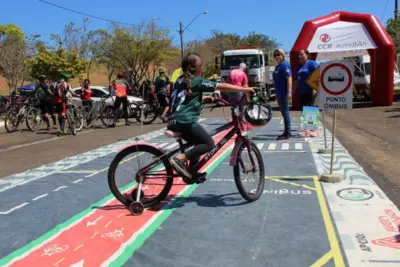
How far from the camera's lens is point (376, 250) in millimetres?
3518

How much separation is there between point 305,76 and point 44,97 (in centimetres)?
861

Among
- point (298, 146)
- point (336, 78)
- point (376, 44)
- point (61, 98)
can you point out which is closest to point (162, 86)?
point (61, 98)

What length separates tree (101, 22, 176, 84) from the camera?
138 ft

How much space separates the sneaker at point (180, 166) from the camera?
457 centimetres

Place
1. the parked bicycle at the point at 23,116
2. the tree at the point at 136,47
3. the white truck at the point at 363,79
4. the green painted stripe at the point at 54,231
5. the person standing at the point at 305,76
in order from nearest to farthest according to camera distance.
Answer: the green painted stripe at the point at 54,231 < the person standing at the point at 305,76 < the parked bicycle at the point at 23,116 < the white truck at the point at 363,79 < the tree at the point at 136,47

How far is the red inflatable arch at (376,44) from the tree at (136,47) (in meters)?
25.2

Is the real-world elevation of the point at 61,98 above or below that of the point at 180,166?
above

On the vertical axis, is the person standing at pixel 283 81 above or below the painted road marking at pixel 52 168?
above

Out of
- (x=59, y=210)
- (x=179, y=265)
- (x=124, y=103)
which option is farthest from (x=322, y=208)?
(x=124, y=103)

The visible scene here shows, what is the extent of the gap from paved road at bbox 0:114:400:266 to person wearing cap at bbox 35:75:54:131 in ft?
26.3

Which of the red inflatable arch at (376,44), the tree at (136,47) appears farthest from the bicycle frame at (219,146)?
the tree at (136,47)

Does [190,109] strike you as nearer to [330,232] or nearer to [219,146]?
[219,146]

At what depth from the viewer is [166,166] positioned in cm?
463

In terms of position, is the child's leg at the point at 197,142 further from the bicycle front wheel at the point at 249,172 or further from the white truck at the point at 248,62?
the white truck at the point at 248,62
